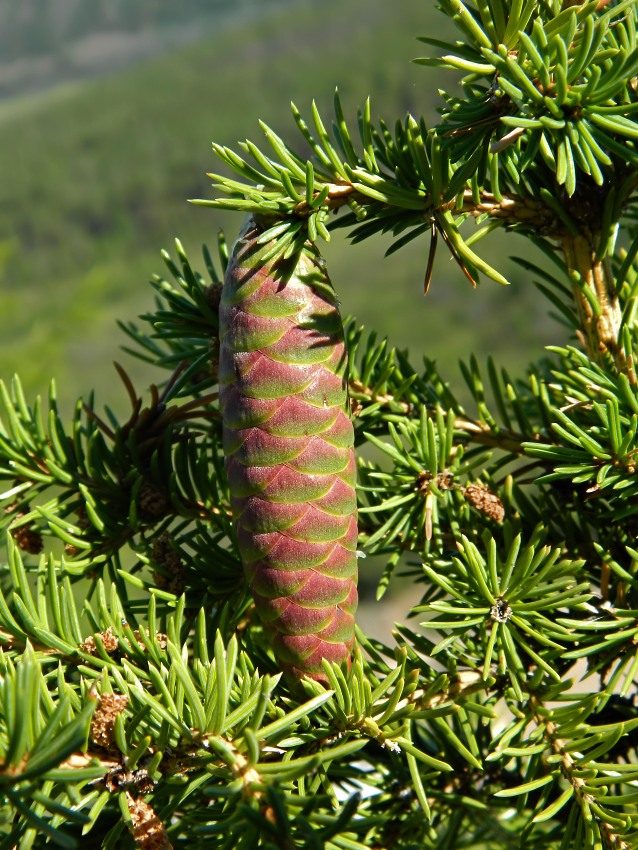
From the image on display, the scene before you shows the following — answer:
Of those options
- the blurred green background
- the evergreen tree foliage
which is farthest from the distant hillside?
the evergreen tree foliage

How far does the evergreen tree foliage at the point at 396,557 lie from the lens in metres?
0.34

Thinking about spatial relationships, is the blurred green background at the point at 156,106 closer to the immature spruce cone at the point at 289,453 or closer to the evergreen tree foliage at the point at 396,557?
the evergreen tree foliage at the point at 396,557

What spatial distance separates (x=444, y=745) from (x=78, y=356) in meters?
10.2

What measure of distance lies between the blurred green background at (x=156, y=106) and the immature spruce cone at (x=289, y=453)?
11101 mm

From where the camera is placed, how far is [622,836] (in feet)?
1.28

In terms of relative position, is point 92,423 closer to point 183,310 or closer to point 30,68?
point 183,310

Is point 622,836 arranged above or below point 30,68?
below

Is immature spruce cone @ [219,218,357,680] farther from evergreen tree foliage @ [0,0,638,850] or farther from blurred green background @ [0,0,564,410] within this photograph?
blurred green background @ [0,0,564,410]

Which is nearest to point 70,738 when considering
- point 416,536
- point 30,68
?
point 416,536

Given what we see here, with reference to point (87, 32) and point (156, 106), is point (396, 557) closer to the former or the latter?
point (156, 106)

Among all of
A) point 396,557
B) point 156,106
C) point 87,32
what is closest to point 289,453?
point 396,557

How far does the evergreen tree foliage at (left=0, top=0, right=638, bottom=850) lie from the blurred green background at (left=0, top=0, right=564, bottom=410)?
433 inches

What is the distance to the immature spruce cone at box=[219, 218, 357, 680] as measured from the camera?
41cm

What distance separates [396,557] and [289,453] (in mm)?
144
